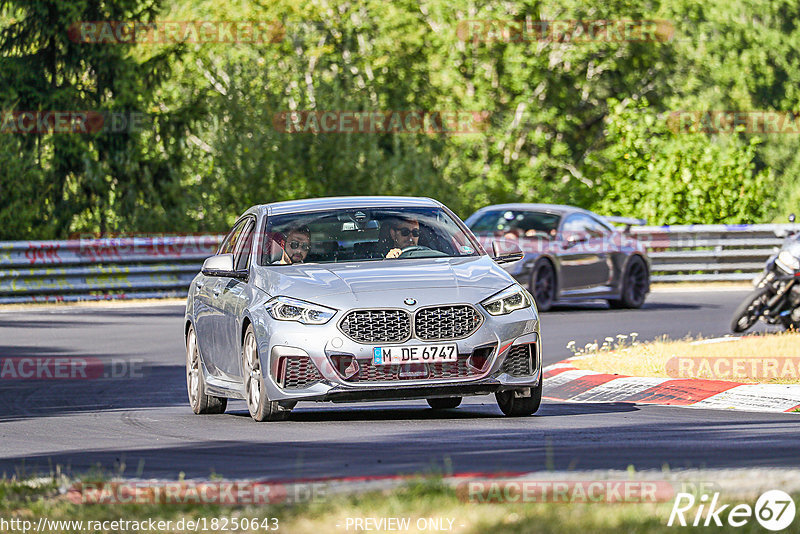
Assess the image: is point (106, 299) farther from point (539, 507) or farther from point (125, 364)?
point (539, 507)

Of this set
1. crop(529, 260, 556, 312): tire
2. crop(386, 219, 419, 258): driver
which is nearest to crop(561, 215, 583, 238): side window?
crop(529, 260, 556, 312): tire

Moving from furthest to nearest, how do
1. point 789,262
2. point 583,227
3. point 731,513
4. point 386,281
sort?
1. point 583,227
2. point 789,262
3. point 386,281
4. point 731,513

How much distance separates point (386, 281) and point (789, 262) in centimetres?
866

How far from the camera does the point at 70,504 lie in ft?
22.6

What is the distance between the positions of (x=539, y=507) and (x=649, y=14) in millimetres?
49686

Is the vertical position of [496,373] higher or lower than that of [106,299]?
higher

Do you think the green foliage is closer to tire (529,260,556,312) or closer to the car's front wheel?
tire (529,260,556,312)

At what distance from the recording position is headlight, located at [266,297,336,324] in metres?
10.8

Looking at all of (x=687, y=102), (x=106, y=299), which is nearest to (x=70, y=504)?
(x=106, y=299)

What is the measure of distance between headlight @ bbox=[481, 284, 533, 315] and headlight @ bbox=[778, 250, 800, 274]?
7895mm

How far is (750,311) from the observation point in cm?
1891
